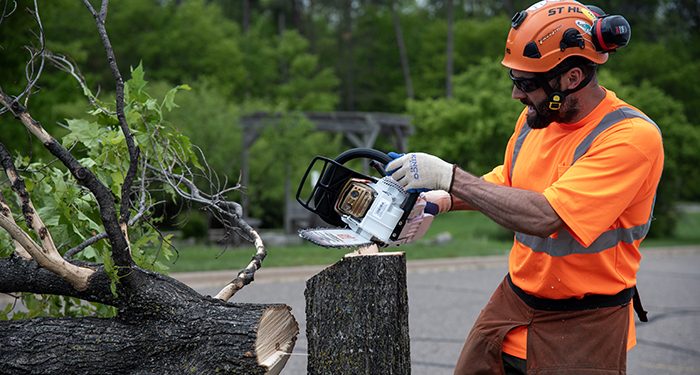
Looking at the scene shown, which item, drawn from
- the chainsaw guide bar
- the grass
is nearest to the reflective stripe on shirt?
the chainsaw guide bar

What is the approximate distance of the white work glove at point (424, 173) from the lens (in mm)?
2002

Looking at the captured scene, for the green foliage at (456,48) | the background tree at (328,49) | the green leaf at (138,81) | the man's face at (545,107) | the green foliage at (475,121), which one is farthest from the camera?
the green foliage at (456,48)

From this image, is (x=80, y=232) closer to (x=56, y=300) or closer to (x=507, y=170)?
(x=56, y=300)

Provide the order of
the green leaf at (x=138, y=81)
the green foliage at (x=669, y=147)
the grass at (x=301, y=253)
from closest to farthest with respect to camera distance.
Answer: the green leaf at (x=138, y=81) → the grass at (x=301, y=253) → the green foliage at (x=669, y=147)

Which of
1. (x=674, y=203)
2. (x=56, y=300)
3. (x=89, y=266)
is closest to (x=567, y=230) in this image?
(x=89, y=266)

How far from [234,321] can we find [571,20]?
170 cm

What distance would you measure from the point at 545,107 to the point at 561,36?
Answer: 261mm

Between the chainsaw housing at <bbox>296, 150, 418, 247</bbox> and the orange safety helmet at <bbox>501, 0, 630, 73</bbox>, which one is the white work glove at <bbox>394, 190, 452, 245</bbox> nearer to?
the chainsaw housing at <bbox>296, 150, 418, 247</bbox>

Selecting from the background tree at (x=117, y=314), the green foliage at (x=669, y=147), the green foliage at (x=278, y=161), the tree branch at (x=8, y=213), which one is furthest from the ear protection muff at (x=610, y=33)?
the green foliage at (x=669, y=147)

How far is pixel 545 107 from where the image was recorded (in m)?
2.06

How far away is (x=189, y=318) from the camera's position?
2113 millimetres

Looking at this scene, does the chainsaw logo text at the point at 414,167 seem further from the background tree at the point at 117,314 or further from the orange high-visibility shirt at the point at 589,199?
the background tree at the point at 117,314

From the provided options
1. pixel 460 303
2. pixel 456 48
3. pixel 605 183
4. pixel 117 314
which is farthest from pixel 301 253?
pixel 456 48

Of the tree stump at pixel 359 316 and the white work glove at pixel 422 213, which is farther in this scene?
the white work glove at pixel 422 213
